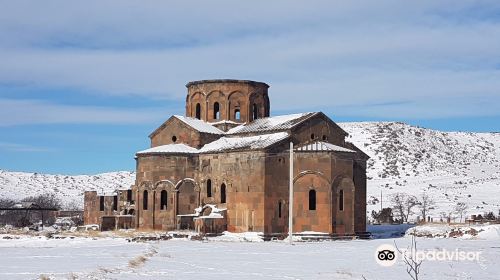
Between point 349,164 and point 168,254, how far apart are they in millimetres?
13902

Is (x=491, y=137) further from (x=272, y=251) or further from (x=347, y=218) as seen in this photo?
(x=272, y=251)

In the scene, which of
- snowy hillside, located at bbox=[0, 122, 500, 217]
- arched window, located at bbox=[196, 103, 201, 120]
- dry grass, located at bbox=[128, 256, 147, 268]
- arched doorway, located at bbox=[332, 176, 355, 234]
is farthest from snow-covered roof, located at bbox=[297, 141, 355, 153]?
snowy hillside, located at bbox=[0, 122, 500, 217]

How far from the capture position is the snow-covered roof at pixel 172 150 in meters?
40.5

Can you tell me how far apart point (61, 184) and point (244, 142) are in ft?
254

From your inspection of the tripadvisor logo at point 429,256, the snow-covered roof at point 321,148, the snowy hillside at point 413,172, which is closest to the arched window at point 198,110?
the snow-covered roof at point 321,148

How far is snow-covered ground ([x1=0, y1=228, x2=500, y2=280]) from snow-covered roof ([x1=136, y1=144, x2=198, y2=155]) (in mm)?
8653

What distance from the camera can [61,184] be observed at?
4348 inches

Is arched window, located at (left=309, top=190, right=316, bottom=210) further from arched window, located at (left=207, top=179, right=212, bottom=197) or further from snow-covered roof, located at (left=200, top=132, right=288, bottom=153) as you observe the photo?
arched window, located at (left=207, top=179, right=212, bottom=197)

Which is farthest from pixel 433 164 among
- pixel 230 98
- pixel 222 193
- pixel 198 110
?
pixel 222 193

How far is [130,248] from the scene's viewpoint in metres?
28.9

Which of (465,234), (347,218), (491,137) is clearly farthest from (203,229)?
(491,137)

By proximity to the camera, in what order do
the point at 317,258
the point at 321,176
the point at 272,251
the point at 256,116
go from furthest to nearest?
1. the point at 256,116
2. the point at 321,176
3. the point at 272,251
4. the point at 317,258

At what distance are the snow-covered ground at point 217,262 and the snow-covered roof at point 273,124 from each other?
26.0 feet

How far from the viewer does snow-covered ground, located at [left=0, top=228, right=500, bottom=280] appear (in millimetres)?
18922
